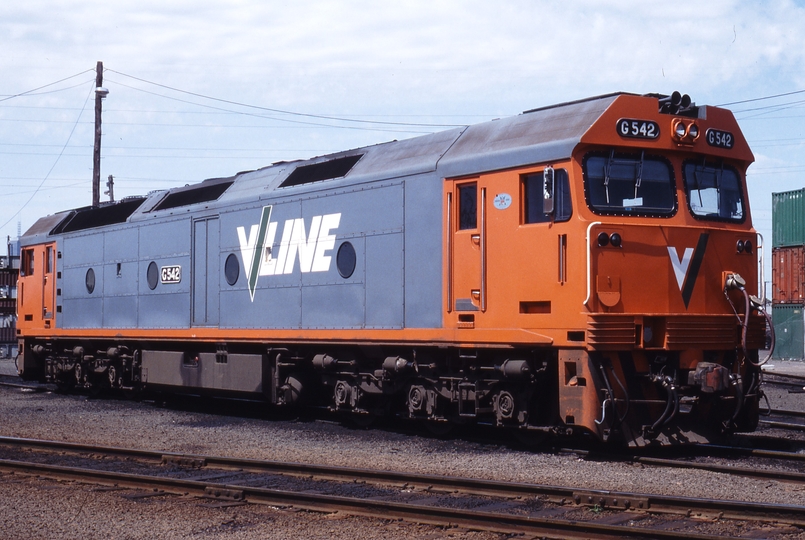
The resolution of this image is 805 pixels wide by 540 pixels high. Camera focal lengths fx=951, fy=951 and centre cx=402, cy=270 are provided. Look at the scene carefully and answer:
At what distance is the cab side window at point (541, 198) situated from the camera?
1120 centimetres

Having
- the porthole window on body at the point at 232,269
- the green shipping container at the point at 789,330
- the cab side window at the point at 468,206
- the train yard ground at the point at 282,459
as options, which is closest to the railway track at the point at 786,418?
the train yard ground at the point at 282,459

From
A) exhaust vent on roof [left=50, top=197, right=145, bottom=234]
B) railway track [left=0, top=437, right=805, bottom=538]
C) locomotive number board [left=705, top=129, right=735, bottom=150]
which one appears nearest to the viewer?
railway track [left=0, top=437, right=805, bottom=538]

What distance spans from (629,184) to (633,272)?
1104mm

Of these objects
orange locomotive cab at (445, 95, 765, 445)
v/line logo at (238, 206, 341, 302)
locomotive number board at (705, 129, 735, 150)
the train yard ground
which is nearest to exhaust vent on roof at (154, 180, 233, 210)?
v/line logo at (238, 206, 341, 302)

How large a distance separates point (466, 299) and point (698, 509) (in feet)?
16.0

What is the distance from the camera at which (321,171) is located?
50.5 ft

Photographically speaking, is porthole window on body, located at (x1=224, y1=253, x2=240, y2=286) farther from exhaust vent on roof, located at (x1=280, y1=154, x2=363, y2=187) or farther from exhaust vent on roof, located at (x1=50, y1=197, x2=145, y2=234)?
exhaust vent on roof, located at (x1=50, y1=197, x2=145, y2=234)

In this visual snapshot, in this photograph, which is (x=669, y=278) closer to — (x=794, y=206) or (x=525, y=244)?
(x=525, y=244)

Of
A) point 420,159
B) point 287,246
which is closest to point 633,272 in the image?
point 420,159

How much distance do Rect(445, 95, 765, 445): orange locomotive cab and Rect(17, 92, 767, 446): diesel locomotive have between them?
21 millimetres

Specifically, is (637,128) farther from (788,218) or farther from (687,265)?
(788,218)

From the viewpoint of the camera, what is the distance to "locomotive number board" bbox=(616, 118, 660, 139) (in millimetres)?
11359

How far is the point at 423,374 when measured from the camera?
1320 centimetres

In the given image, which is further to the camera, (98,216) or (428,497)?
(98,216)
